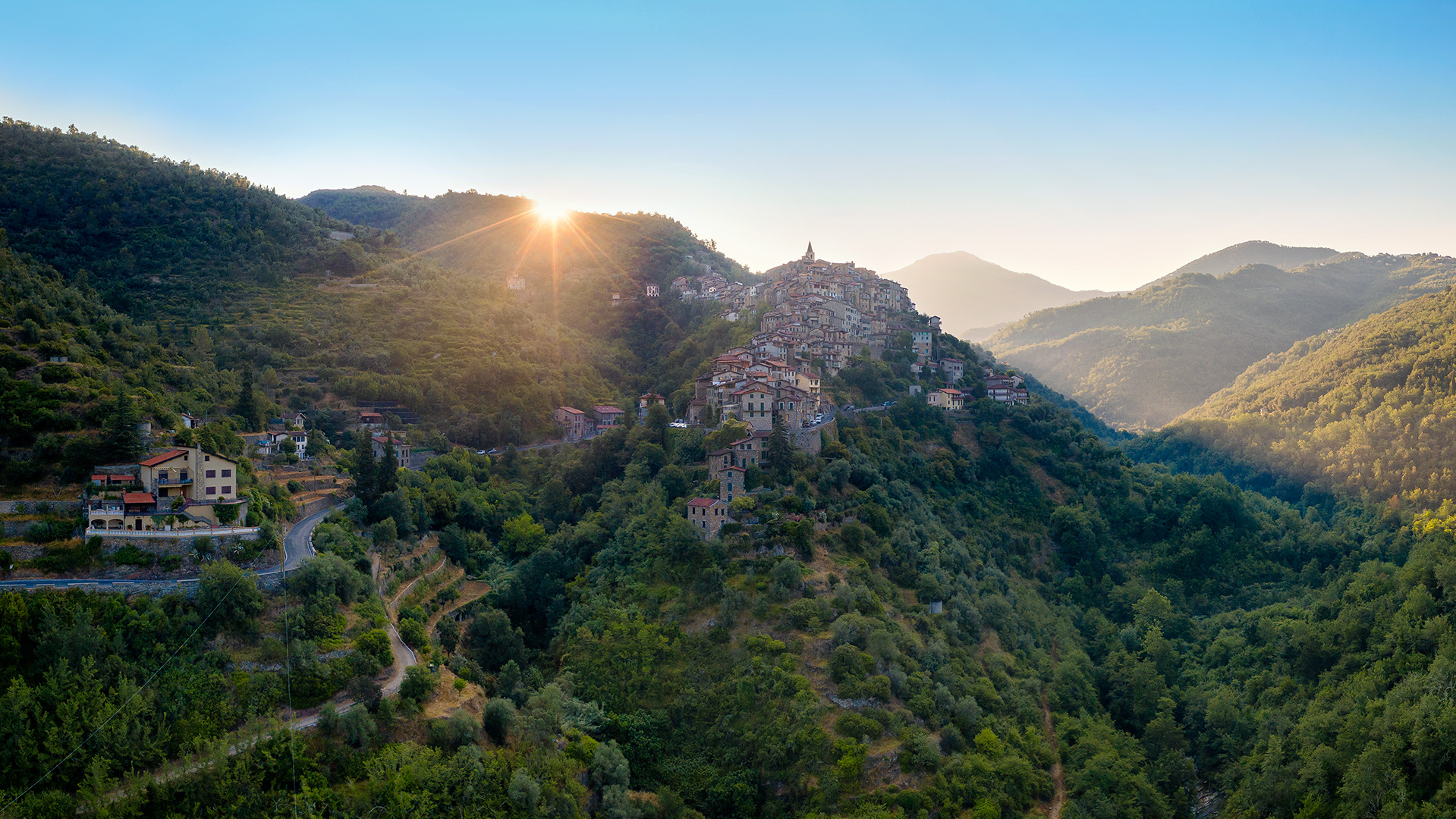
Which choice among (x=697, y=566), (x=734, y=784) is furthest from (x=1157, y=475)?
(x=734, y=784)

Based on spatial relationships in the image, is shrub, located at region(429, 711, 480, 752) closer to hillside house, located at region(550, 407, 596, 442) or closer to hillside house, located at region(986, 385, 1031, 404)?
hillside house, located at region(550, 407, 596, 442)

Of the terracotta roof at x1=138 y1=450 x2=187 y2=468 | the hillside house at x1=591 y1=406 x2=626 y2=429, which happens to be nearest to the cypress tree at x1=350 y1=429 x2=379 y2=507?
the terracotta roof at x1=138 y1=450 x2=187 y2=468

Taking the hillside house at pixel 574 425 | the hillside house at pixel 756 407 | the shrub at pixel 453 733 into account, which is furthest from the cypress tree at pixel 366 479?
the hillside house at pixel 574 425

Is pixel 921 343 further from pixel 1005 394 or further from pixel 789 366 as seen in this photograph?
pixel 789 366

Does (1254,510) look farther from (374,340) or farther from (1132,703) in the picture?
(374,340)

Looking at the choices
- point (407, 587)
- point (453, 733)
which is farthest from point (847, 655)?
point (407, 587)

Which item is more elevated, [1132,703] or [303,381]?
[303,381]
